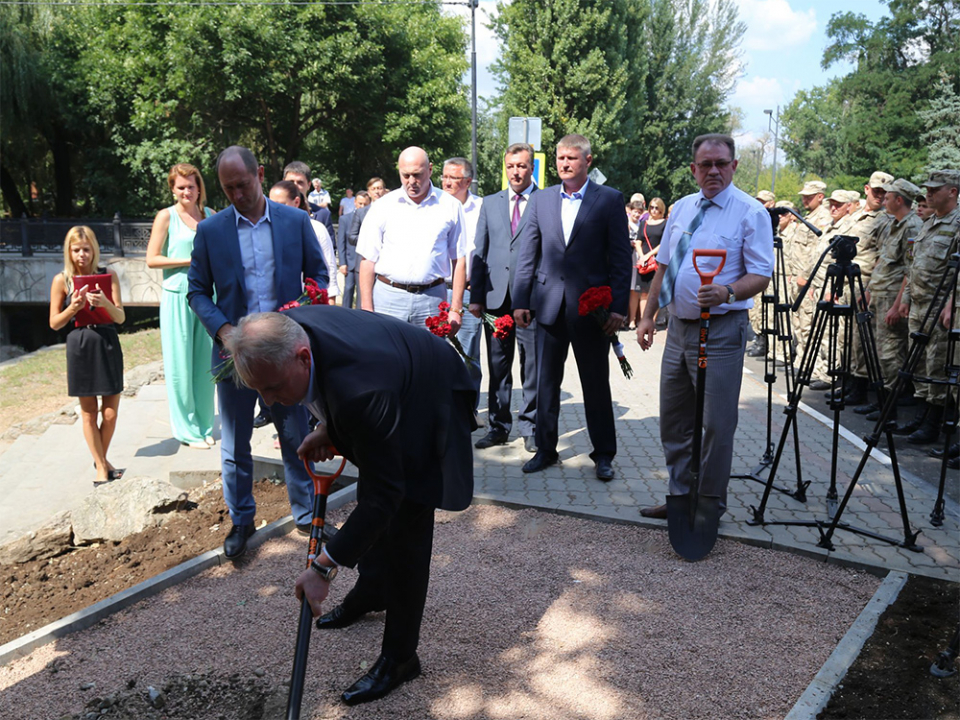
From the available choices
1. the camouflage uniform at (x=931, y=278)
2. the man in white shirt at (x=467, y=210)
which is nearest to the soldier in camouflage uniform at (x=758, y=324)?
the camouflage uniform at (x=931, y=278)

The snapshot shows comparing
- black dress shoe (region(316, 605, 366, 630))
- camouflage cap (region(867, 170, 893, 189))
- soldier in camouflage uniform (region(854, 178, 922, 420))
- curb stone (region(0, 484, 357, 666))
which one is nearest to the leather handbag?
camouflage cap (region(867, 170, 893, 189))

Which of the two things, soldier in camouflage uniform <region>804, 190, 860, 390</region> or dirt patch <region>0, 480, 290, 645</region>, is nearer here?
dirt patch <region>0, 480, 290, 645</region>

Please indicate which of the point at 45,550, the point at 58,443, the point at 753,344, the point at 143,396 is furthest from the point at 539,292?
the point at 753,344

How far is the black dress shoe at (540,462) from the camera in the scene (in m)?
6.41

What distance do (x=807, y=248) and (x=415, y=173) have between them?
7053 mm

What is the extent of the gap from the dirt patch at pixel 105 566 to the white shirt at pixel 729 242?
3.01 meters

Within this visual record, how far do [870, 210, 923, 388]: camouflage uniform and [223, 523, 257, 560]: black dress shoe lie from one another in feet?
21.8

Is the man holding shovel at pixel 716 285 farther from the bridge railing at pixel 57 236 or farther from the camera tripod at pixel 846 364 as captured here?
the bridge railing at pixel 57 236

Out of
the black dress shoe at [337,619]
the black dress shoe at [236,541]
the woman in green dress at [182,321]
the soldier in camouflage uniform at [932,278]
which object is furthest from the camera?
the soldier in camouflage uniform at [932,278]

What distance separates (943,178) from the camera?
725 centimetres

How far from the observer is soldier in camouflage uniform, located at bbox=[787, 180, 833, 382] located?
10.6 m

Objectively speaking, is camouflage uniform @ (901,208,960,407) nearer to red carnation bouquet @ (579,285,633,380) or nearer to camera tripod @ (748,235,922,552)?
camera tripod @ (748,235,922,552)

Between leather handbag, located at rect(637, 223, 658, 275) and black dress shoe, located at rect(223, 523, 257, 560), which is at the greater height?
leather handbag, located at rect(637, 223, 658, 275)

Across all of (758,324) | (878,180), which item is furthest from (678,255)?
(758,324)
